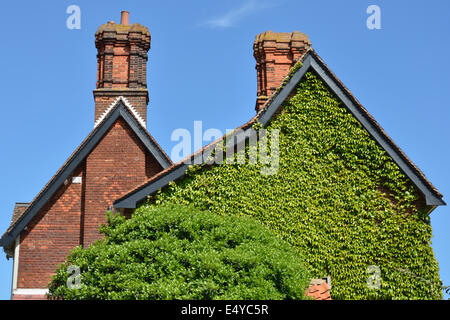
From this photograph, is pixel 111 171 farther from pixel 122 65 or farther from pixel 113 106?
pixel 122 65

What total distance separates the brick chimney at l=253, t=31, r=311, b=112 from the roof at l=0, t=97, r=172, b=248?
13.8 ft

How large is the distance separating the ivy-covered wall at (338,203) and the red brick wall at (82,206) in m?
3.20

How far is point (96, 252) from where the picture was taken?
12.9 metres

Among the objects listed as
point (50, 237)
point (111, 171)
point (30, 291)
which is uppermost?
point (111, 171)

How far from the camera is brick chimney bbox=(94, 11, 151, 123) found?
19.4 m

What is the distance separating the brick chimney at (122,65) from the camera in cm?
1942

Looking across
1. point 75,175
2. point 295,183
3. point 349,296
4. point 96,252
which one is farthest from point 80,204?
point 349,296

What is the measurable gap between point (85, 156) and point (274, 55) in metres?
6.98

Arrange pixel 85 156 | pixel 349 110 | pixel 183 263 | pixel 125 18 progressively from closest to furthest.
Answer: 1. pixel 183 263
2. pixel 349 110
3. pixel 85 156
4. pixel 125 18

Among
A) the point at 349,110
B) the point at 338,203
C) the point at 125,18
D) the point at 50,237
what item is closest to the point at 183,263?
the point at 338,203

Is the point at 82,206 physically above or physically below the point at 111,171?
below

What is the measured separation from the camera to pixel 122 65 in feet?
65.5

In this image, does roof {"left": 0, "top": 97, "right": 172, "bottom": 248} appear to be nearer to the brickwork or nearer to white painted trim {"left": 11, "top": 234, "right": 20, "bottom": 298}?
white painted trim {"left": 11, "top": 234, "right": 20, "bottom": 298}

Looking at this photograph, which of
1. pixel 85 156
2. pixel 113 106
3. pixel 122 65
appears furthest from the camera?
pixel 122 65
